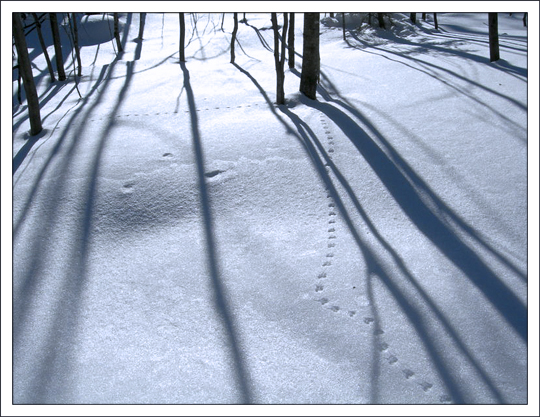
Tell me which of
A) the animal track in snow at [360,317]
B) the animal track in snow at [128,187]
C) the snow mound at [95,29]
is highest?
the snow mound at [95,29]

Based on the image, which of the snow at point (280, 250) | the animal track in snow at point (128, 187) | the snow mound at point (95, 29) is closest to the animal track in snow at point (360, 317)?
the snow at point (280, 250)

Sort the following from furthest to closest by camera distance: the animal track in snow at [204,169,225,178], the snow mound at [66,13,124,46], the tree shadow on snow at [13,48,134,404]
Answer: the snow mound at [66,13,124,46]
the animal track in snow at [204,169,225,178]
the tree shadow on snow at [13,48,134,404]

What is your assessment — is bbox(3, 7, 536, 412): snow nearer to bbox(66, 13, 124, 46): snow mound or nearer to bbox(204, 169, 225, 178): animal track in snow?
bbox(204, 169, 225, 178): animal track in snow

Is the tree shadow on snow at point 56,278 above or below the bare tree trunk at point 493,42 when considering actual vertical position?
below

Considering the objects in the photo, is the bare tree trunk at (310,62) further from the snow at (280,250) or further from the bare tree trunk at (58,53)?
the bare tree trunk at (58,53)

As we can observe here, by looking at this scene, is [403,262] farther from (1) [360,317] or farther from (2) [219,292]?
(2) [219,292]

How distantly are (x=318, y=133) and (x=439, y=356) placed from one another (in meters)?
2.91

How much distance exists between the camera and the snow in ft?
7.54

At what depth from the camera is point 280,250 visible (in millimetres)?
3174

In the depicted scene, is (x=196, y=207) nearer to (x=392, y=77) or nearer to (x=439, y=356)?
(x=439, y=356)

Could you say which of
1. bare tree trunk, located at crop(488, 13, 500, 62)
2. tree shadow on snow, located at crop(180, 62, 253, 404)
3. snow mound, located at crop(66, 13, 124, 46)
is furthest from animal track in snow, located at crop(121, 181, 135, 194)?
snow mound, located at crop(66, 13, 124, 46)

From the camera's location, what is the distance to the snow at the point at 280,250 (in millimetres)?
2297

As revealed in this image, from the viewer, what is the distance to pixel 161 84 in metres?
7.57

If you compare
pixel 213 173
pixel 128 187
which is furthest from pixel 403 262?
pixel 128 187
